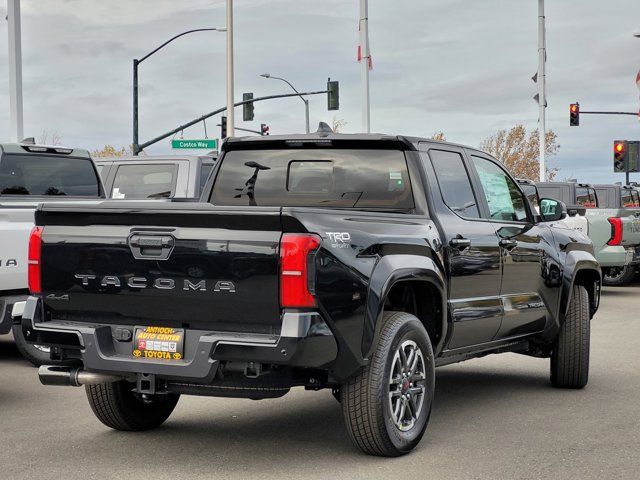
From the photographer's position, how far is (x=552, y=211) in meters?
8.79

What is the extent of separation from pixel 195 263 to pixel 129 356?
2.18 feet

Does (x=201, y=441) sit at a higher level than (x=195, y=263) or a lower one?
lower

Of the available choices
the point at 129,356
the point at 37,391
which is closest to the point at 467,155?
the point at 129,356

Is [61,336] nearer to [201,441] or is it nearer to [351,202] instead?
[201,441]

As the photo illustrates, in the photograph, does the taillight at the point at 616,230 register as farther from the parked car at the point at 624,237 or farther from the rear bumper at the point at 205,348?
the rear bumper at the point at 205,348

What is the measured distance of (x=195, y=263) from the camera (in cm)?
578

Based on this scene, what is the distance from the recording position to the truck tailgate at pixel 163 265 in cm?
564

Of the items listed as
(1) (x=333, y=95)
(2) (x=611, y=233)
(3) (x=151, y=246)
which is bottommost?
(2) (x=611, y=233)

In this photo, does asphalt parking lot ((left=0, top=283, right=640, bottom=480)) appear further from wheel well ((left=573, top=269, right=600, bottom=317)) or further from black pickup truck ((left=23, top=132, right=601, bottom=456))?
wheel well ((left=573, top=269, right=600, bottom=317))

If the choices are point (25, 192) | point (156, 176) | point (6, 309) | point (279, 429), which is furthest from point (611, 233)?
point (279, 429)

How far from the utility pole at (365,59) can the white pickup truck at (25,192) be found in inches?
686

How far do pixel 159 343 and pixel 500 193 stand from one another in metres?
3.59

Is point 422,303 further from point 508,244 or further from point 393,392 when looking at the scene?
point 508,244

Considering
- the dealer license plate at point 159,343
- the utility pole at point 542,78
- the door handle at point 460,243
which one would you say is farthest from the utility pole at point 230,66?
the dealer license plate at point 159,343
